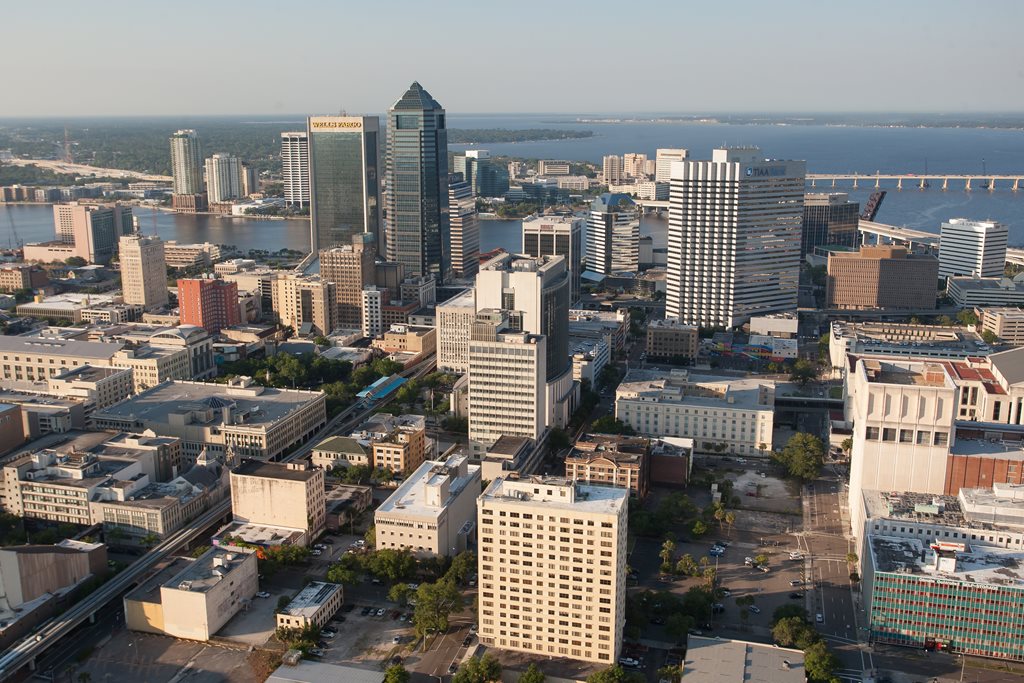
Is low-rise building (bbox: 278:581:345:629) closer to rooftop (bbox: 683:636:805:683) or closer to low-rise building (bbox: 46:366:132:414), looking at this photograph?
rooftop (bbox: 683:636:805:683)

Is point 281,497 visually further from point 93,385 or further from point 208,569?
point 93,385

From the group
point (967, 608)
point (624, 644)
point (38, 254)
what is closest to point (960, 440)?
point (967, 608)

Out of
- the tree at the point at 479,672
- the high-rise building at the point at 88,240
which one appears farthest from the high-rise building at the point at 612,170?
the tree at the point at 479,672

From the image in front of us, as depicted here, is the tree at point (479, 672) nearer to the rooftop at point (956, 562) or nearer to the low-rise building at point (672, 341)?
the rooftop at point (956, 562)

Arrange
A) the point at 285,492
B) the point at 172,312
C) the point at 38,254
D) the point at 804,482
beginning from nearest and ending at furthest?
the point at 285,492 < the point at 804,482 < the point at 172,312 < the point at 38,254

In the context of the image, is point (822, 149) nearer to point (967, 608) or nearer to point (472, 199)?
point (472, 199)

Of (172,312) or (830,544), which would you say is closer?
(830,544)
